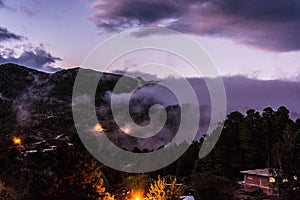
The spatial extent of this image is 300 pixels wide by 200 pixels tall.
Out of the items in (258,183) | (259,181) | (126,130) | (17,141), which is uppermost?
(126,130)

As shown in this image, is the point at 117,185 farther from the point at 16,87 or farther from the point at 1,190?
the point at 16,87

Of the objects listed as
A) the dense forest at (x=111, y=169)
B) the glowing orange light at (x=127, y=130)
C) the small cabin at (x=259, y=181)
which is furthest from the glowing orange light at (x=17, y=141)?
the small cabin at (x=259, y=181)

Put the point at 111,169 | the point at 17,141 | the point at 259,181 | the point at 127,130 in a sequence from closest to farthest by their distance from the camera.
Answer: the point at 259,181 < the point at 111,169 < the point at 17,141 < the point at 127,130

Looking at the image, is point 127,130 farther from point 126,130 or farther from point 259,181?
point 259,181

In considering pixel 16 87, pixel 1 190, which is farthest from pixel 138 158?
pixel 16 87

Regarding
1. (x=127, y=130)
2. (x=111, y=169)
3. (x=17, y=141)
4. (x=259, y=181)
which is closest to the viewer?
(x=259, y=181)

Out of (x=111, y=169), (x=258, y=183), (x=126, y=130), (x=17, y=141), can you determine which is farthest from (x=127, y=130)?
(x=258, y=183)

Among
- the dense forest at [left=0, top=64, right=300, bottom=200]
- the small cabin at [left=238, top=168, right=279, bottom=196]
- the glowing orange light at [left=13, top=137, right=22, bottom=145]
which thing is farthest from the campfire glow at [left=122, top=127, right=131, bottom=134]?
the small cabin at [left=238, top=168, right=279, bottom=196]

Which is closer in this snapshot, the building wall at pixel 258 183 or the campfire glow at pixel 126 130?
the building wall at pixel 258 183

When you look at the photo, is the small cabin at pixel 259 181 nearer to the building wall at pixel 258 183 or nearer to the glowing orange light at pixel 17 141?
the building wall at pixel 258 183

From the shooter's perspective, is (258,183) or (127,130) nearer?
(258,183)

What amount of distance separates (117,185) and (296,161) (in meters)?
18.0

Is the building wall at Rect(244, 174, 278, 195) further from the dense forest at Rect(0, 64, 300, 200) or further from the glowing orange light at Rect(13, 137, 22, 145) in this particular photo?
the glowing orange light at Rect(13, 137, 22, 145)

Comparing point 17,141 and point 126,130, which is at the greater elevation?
point 126,130
